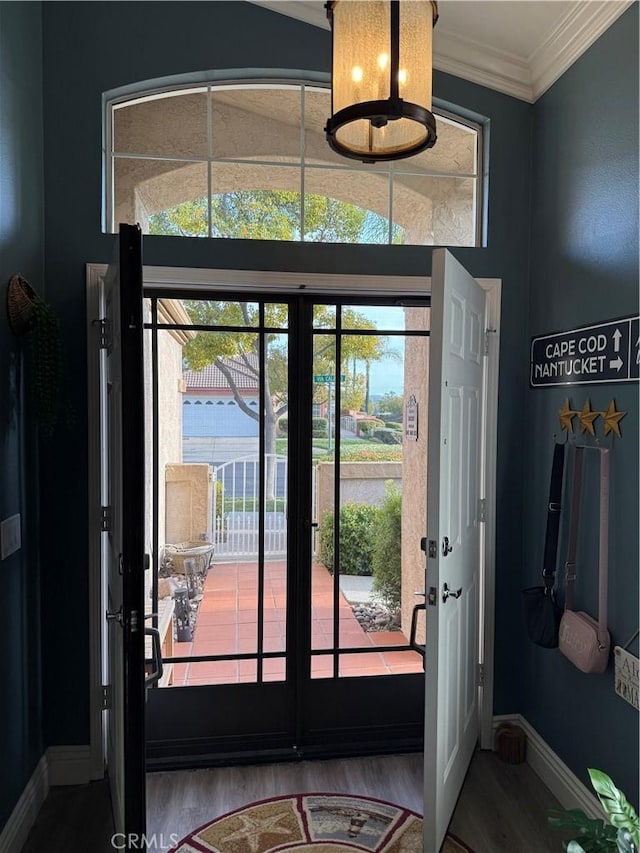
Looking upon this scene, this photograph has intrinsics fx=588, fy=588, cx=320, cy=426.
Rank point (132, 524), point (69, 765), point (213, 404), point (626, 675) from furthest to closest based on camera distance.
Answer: point (213, 404)
point (69, 765)
point (626, 675)
point (132, 524)

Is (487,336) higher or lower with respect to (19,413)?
higher

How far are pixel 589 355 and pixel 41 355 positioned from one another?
2036mm

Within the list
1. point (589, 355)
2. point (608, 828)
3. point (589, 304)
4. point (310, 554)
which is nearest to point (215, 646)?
point (310, 554)

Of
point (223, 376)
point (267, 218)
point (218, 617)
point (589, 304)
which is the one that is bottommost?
point (218, 617)

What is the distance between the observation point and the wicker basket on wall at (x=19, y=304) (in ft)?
6.63

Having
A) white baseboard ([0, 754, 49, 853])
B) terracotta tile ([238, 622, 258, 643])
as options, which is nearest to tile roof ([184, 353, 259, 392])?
terracotta tile ([238, 622, 258, 643])

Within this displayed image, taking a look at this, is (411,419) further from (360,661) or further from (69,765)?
(69,765)

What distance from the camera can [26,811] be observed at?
2.18 meters

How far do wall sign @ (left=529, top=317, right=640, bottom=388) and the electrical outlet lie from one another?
7.12 ft

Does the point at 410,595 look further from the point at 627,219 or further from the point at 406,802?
the point at 627,219

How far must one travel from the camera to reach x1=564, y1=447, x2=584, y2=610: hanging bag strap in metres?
2.24

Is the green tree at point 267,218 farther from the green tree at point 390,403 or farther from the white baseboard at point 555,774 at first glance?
the white baseboard at point 555,774

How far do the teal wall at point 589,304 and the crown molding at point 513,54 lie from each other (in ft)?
0.19

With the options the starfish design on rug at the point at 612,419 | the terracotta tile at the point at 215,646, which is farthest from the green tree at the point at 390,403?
the terracotta tile at the point at 215,646
